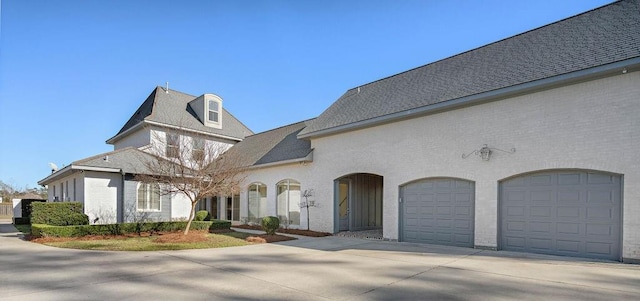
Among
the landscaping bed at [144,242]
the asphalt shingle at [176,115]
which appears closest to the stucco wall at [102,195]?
the landscaping bed at [144,242]

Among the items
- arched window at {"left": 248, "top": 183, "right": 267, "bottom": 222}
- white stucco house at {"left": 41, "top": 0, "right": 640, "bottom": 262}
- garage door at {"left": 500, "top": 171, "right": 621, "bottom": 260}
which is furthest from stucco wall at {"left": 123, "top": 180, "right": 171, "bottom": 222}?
garage door at {"left": 500, "top": 171, "right": 621, "bottom": 260}

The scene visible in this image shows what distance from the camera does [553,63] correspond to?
1005 centimetres

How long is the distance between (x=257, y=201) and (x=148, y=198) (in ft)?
19.6

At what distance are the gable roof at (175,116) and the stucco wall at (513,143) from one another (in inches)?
528

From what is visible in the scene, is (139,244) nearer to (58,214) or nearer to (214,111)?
(58,214)

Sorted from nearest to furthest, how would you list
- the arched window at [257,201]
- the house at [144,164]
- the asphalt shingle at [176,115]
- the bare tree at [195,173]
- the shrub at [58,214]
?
the bare tree at [195,173] → the shrub at [58,214] → the house at [144,164] → the arched window at [257,201] → the asphalt shingle at [176,115]

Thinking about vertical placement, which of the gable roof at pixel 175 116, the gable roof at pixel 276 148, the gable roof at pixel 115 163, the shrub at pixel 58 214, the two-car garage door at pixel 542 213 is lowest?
the shrub at pixel 58 214

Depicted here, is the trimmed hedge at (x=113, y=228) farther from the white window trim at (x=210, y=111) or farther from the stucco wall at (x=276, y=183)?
the white window trim at (x=210, y=111)

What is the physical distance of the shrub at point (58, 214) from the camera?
14102 mm

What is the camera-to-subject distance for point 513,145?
10180mm

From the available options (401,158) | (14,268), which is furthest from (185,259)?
(401,158)

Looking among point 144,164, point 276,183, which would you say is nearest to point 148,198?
point 144,164

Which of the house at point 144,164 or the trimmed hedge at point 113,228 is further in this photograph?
the house at point 144,164

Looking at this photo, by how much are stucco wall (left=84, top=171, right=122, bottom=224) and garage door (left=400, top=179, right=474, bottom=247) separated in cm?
1455
